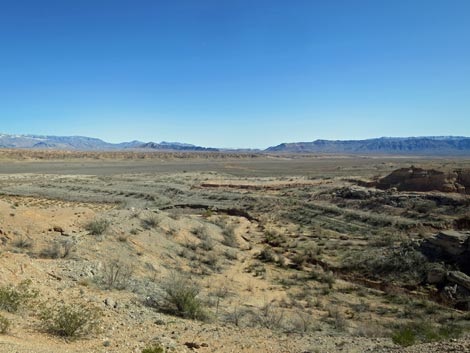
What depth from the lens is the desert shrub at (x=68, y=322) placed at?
8.34 meters

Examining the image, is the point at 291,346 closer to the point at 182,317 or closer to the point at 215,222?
the point at 182,317

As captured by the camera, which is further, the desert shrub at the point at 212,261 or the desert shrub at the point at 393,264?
the desert shrub at the point at 212,261

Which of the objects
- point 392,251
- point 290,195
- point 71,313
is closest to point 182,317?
point 71,313

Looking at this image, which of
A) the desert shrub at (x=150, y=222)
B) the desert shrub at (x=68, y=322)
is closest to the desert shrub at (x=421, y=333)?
the desert shrub at (x=68, y=322)

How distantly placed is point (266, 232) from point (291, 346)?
18771mm

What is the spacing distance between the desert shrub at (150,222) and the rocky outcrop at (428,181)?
26163 millimetres

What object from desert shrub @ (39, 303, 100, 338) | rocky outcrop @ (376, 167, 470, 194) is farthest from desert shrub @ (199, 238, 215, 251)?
rocky outcrop @ (376, 167, 470, 194)

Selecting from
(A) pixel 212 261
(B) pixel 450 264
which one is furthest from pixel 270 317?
(B) pixel 450 264

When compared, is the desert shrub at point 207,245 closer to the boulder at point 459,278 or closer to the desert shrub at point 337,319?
the desert shrub at point 337,319

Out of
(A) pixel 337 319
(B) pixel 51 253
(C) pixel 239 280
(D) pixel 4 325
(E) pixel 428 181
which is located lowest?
(C) pixel 239 280

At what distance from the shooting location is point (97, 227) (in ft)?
61.3

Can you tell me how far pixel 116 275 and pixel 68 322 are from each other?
182 inches

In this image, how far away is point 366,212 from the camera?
32.7 metres

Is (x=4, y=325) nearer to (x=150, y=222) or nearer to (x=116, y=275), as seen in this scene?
(x=116, y=275)
